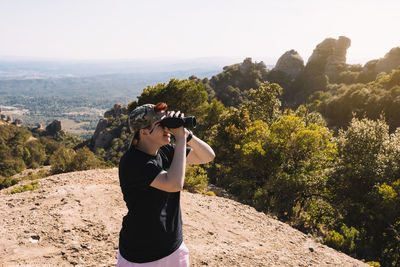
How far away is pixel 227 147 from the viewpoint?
2077 cm

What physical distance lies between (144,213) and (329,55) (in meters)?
83.5

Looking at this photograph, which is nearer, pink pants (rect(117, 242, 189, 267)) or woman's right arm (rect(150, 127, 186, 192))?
woman's right arm (rect(150, 127, 186, 192))

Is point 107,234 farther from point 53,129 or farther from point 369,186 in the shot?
point 53,129

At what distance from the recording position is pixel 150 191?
2172 mm

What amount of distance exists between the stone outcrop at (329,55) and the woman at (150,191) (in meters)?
78.2

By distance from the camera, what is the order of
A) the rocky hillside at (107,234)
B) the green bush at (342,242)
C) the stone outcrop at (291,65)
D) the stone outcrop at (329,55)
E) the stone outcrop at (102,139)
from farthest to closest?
the stone outcrop at (291,65) < the stone outcrop at (329,55) < the stone outcrop at (102,139) < the green bush at (342,242) < the rocky hillside at (107,234)

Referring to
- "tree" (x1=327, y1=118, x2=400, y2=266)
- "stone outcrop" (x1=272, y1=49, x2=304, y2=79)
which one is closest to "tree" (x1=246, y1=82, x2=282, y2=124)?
"tree" (x1=327, y1=118, x2=400, y2=266)

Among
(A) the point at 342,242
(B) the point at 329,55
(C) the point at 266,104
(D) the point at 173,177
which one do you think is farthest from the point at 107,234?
(B) the point at 329,55

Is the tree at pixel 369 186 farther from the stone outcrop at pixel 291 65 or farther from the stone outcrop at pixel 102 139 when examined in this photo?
the stone outcrop at pixel 291 65

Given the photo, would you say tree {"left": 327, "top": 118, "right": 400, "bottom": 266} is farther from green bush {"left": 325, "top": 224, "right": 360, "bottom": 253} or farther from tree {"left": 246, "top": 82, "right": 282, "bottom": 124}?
tree {"left": 246, "top": 82, "right": 282, "bottom": 124}

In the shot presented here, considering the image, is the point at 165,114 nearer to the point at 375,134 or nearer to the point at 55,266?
the point at 55,266

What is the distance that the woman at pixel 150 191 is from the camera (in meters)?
2.07

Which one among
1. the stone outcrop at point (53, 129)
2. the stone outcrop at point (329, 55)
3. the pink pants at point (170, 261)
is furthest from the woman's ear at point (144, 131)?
the stone outcrop at point (53, 129)

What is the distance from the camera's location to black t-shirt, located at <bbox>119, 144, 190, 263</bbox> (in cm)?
209
